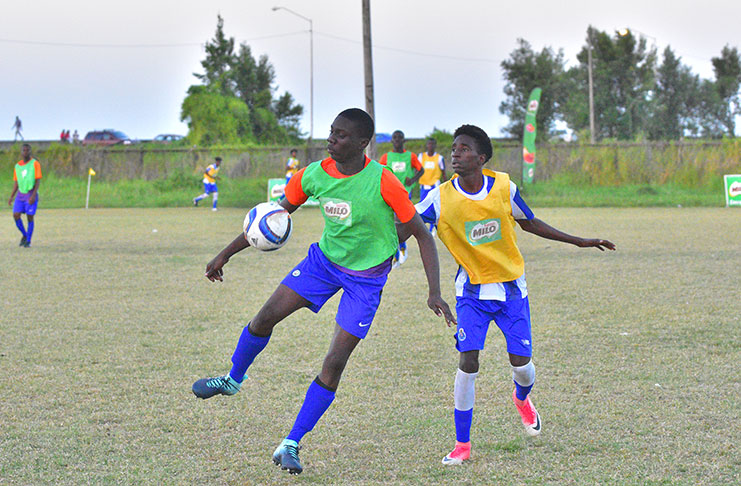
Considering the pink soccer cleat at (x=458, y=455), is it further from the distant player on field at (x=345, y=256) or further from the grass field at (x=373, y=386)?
the distant player on field at (x=345, y=256)

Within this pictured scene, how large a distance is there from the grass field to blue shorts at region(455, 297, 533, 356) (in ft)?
1.89

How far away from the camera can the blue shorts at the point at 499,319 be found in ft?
16.0

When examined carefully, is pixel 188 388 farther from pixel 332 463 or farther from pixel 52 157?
pixel 52 157

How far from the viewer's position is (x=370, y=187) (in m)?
4.75

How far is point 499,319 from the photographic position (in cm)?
498

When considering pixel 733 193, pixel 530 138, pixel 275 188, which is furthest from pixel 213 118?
pixel 733 193

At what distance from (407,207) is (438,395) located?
183 centimetres

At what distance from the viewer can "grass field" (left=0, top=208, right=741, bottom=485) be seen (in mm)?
4598

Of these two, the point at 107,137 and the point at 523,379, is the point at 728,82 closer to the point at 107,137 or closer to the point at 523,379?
the point at 107,137

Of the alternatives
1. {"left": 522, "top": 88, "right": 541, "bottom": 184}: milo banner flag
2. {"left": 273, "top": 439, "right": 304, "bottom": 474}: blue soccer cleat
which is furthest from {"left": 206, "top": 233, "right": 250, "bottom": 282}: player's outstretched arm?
{"left": 522, "top": 88, "right": 541, "bottom": 184}: milo banner flag

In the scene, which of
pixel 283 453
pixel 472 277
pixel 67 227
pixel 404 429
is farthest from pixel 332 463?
pixel 67 227

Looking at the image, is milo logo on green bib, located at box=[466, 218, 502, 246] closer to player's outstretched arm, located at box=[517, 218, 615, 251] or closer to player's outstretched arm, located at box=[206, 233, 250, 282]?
player's outstretched arm, located at box=[517, 218, 615, 251]

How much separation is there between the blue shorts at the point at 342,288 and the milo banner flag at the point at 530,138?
26.6 meters

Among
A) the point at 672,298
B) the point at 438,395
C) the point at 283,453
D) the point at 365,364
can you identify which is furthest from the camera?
the point at 672,298
